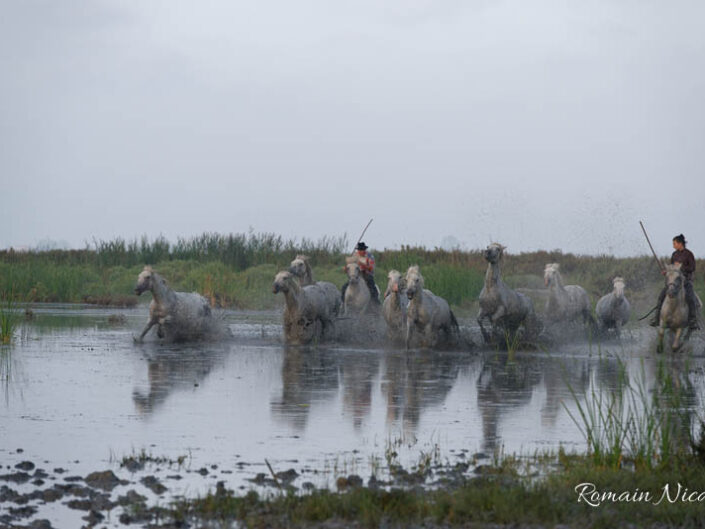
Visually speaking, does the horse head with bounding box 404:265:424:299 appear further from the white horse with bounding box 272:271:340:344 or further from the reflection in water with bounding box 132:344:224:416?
the reflection in water with bounding box 132:344:224:416

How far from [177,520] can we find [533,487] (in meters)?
2.76

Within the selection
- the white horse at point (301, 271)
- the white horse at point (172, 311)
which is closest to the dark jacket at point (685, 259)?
the white horse at point (301, 271)

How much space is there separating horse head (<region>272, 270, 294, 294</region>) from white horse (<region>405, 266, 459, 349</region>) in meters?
2.45

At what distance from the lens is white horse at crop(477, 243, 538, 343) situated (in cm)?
2353

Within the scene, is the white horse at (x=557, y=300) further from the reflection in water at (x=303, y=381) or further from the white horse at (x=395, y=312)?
the reflection in water at (x=303, y=381)

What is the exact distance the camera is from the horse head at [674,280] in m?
22.4

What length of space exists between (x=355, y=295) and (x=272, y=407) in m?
11.7

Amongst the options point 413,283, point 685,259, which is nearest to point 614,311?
point 685,259

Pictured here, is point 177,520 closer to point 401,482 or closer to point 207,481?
point 207,481

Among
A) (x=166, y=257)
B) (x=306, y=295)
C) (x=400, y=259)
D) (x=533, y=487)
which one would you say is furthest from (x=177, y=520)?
(x=166, y=257)

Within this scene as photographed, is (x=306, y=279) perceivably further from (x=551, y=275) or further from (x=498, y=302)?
(x=551, y=275)

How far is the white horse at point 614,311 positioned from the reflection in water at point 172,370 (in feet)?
33.4

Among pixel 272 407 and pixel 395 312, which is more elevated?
pixel 395 312

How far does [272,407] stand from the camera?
1370 cm
